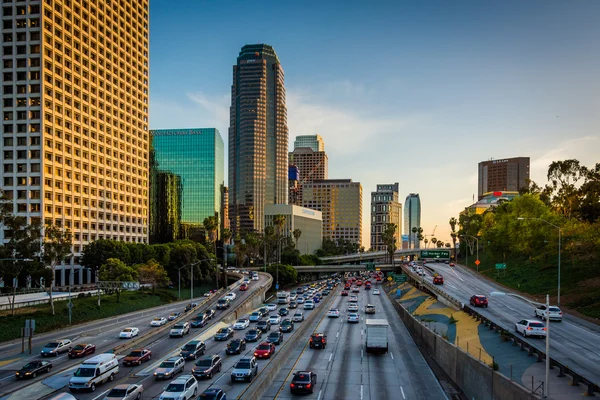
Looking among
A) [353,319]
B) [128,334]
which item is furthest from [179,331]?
[353,319]

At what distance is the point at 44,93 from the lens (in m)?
109

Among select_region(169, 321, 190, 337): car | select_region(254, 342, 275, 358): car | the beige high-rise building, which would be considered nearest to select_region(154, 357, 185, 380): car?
select_region(254, 342, 275, 358): car

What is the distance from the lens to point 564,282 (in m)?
69.8

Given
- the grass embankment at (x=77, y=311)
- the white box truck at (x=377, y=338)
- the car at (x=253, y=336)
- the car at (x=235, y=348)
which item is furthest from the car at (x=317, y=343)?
the grass embankment at (x=77, y=311)

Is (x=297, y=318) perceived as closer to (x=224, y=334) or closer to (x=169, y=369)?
(x=224, y=334)

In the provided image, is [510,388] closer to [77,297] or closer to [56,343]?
[56,343]

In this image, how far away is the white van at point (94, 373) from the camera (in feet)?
111

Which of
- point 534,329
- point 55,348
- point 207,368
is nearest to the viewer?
point 207,368

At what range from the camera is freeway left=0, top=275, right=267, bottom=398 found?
36.7 meters

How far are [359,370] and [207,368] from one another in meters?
13.6

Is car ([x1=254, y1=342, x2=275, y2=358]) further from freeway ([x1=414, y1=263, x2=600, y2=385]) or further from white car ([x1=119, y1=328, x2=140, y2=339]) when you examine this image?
freeway ([x1=414, y1=263, x2=600, y2=385])

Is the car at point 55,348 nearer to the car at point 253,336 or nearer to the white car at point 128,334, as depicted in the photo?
the white car at point 128,334

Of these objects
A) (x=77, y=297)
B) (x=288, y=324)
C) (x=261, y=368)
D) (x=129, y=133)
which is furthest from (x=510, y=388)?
(x=129, y=133)

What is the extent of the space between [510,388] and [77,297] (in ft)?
245
